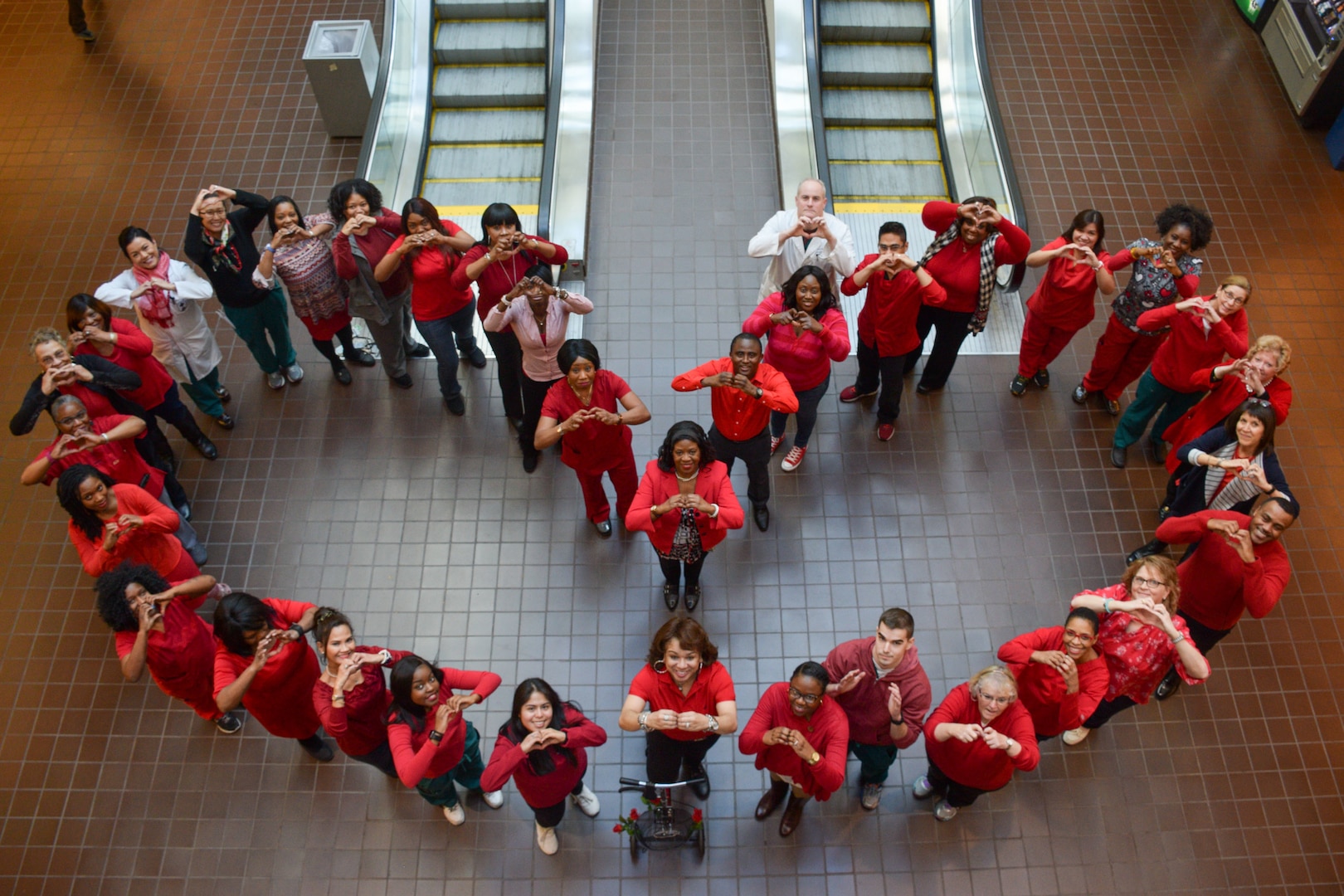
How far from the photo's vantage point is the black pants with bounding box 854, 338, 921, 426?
568cm

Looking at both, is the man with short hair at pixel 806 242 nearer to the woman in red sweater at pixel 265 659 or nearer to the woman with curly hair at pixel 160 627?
the woman in red sweater at pixel 265 659

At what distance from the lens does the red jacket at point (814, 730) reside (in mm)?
3799

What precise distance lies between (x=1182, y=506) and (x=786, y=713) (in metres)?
2.69

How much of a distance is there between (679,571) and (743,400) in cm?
110

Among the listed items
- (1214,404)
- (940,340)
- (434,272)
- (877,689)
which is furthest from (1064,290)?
(434,272)

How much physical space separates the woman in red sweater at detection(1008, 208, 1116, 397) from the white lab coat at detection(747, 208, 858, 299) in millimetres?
1136

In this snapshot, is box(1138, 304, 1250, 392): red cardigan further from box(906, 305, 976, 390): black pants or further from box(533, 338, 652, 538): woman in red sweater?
box(533, 338, 652, 538): woman in red sweater

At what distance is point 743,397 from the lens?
4.76 m

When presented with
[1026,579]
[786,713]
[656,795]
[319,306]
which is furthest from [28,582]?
[1026,579]

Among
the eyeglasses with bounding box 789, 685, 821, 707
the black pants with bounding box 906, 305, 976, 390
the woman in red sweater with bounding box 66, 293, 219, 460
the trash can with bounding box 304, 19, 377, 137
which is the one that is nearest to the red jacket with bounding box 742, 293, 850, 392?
the black pants with bounding box 906, 305, 976, 390

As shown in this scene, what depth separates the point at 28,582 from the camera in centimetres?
552

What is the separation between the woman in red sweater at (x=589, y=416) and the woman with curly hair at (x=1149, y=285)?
10.1ft

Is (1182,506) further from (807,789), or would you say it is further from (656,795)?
(656,795)

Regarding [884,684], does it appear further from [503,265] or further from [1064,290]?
[503,265]
